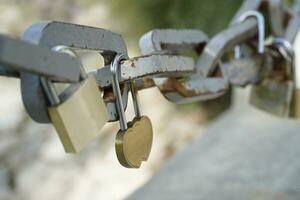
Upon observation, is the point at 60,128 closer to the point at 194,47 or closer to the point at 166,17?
the point at 194,47

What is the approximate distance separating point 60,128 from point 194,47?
38 cm

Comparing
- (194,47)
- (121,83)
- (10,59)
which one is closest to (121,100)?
(121,83)

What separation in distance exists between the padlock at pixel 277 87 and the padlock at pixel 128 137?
0.47m

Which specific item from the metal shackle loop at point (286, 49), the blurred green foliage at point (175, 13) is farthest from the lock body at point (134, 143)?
the blurred green foliage at point (175, 13)

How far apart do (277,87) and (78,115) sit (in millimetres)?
628

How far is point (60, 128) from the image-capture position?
1.32 feet

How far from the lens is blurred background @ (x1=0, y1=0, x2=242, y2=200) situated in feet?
9.11

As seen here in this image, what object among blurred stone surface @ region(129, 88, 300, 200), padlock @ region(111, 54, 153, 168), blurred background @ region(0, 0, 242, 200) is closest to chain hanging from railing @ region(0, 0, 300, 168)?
padlock @ region(111, 54, 153, 168)

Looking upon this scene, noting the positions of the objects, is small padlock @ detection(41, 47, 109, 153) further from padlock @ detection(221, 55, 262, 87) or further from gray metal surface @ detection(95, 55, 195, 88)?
padlock @ detection(221, 55, 262, 87)

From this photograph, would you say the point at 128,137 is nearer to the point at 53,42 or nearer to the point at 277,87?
the point at 53,42

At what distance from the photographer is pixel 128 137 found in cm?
49

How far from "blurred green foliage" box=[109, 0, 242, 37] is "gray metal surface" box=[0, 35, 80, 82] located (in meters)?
2.22

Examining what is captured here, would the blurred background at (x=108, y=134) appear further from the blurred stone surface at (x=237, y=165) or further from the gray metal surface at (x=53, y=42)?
the gray metal surface at (x=53, y=42)

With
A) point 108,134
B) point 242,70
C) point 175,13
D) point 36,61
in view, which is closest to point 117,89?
point 36,61
